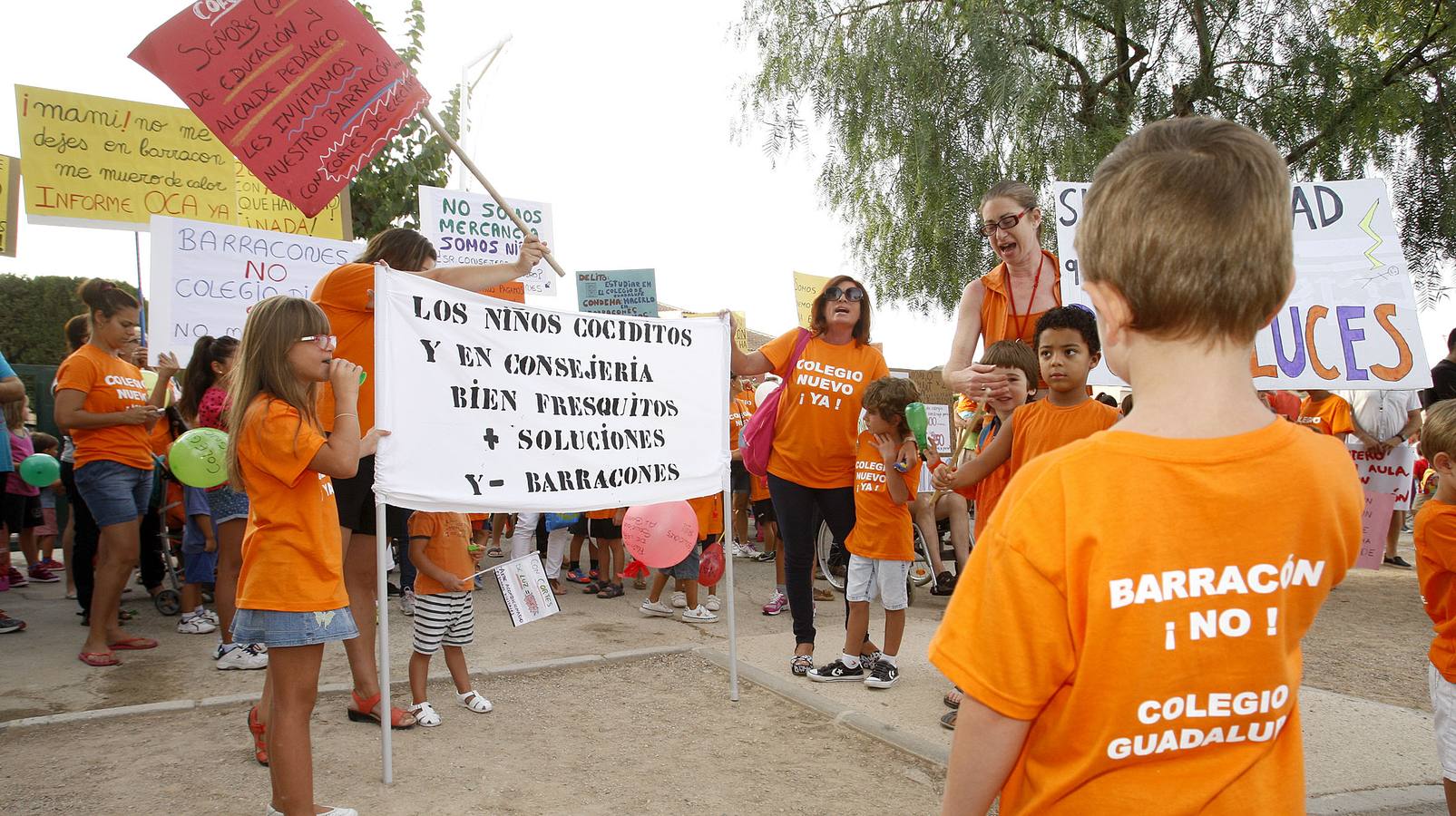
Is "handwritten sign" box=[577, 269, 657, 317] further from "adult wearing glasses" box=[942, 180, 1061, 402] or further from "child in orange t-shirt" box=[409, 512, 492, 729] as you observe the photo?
"adult wearing glasses" box=[942, 180, 1061, 402]

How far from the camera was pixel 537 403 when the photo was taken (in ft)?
13.1

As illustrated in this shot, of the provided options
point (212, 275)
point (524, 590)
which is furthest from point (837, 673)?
point (212, 275)

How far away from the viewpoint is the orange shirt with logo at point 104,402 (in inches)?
207

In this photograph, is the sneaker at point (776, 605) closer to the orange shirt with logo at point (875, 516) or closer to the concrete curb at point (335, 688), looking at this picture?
the concrete curb at point (335, 688)

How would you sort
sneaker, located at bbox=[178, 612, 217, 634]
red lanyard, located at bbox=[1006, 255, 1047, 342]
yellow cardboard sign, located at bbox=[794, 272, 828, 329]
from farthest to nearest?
yellow cardboard sign, located at bbox=[794, 272, 828, 329]
sneaker, located at bbox=[178, 612, 217, 634]
red lanyard, located at bbox=[1006, 255, 1047, 342]

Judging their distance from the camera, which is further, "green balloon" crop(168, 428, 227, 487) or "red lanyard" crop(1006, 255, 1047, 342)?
"green balloon" crop(168, 428, 227, 487)

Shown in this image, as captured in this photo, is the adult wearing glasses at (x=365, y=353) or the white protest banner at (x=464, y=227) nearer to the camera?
the adult wearing glasses at (x=365, y=353)

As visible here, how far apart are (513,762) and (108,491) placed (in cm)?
321

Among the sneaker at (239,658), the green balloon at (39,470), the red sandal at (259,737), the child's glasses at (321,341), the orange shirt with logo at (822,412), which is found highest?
the child's glasses at (321,341)

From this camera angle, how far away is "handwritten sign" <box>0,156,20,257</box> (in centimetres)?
725

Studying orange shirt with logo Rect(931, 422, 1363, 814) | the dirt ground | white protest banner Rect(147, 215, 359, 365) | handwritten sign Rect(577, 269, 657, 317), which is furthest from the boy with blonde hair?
handwritten sign Rect(577, 269, 657, 317)

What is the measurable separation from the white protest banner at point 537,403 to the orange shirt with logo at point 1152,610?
9.25ft

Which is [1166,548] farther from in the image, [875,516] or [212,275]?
[212,275]

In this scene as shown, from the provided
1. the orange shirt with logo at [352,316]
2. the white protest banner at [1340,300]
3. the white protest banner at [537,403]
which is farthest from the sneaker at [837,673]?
the orange shirt with logo at [352,316]
